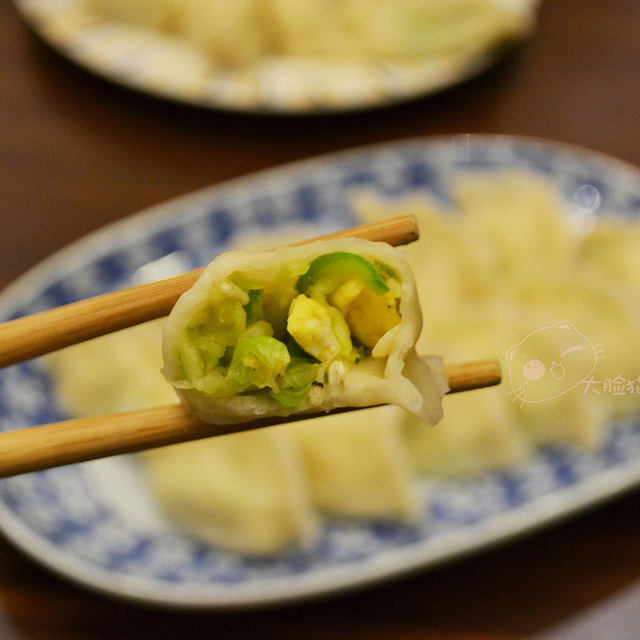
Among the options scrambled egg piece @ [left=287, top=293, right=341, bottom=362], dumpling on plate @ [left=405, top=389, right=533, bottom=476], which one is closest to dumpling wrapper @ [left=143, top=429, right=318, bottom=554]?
dumpling on plate @ [left=405, top=389, right=533, bottom=476]

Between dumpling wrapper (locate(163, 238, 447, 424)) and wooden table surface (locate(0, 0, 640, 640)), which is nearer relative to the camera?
dumpling wrapper (locate(163, 238, 447, 424))

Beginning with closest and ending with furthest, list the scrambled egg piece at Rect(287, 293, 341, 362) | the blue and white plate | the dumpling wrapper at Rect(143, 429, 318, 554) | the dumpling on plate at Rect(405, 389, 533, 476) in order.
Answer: the scrambled egg piece at Rect(287, 293, 341, 362) < the blue and white plate < the dumpling wrapper at Rect(143, 429, 318, 554) < the dumpling on plate at Rect(405, 389, 533, 476)

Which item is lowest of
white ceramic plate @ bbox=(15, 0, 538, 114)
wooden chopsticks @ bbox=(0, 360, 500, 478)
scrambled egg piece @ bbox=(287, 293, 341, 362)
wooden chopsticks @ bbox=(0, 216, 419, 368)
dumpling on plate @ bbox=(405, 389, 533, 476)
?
dumpling on plate @ bbox=(405, 389, 533, 476)

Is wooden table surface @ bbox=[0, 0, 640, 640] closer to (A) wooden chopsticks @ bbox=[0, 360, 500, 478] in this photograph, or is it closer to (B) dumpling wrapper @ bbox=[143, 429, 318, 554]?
(B) dumpling wrapper @ bbox=[143, 429, 318, 554]

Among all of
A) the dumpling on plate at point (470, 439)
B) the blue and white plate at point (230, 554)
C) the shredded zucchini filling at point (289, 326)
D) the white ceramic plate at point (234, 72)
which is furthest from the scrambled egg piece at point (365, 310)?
the white ceramic plate at point (234, 72)

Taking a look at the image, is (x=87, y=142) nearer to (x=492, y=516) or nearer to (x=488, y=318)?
(x=488, y=318)

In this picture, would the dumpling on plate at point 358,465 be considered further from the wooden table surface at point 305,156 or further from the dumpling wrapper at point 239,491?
the wooden table surface at point 305,156
